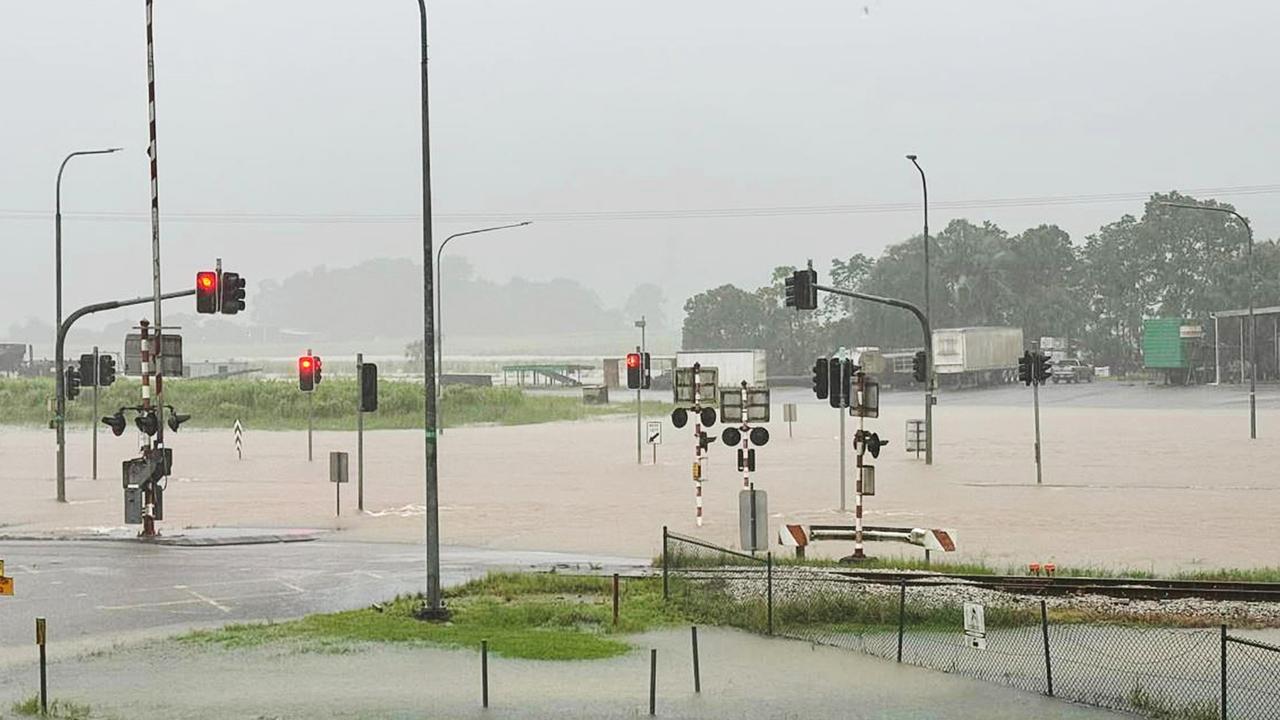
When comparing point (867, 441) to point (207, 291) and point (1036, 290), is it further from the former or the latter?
point (1036, 290)

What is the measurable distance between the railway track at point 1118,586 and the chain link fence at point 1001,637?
0.88 ft

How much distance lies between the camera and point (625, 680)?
14406 millimetres

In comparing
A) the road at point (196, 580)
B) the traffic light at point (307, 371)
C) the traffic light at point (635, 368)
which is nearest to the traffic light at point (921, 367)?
the traffic light at point (635, 368)

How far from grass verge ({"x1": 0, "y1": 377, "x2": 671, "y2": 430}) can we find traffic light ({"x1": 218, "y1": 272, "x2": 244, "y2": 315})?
4766 cm

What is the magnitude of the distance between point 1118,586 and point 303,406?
73.0 metres

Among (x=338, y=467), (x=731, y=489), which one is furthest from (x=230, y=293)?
(x=731, y=489)

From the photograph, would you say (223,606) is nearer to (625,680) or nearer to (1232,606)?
(625,680)

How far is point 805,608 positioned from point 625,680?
406cm

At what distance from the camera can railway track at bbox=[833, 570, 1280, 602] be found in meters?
18.8

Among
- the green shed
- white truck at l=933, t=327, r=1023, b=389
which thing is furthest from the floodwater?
white truck at l=933, t=327, r=1023, b=389

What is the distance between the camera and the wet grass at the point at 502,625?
16.3 metres

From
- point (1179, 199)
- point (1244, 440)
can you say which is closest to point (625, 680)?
point (1244, 440)

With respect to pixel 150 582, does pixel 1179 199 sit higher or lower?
higher

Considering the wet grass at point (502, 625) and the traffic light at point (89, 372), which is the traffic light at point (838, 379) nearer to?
the wet grass at point (502, 625)
